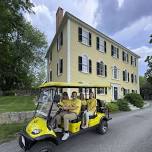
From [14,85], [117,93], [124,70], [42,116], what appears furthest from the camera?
[14,85]

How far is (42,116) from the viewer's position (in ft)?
22.7

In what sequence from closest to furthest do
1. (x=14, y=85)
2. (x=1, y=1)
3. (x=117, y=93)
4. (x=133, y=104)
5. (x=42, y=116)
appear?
(x=42, y=116), (x=1, y=1), (x=133, y=104), (x=117, y=93), (x=14, y=85)

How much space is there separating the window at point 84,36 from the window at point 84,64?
5.12 feet

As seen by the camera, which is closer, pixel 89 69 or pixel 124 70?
pixel 89 69

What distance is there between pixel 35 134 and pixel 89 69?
16892 millimetres

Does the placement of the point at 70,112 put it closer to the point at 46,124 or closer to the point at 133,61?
the point at 46,124

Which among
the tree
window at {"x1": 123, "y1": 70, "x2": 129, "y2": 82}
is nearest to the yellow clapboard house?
window at {"x1": 123, "y1": 70, "x2": 129, "y2": 82}

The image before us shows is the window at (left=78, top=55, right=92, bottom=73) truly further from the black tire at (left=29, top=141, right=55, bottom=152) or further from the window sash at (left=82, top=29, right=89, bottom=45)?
the black tire at (left=29, top=141, right=55, bottom=152)

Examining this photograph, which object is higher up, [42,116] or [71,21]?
[71,21]

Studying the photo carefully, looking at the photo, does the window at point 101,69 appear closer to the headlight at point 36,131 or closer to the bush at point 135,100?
the bush at point 135,100

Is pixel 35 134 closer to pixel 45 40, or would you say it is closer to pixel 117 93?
pixel 117 93

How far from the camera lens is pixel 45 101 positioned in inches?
284

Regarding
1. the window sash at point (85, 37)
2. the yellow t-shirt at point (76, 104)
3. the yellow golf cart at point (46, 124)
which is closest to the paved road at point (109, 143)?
the yellow golf cart at point (46, 124)

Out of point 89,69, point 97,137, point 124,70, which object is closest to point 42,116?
point 97,137
